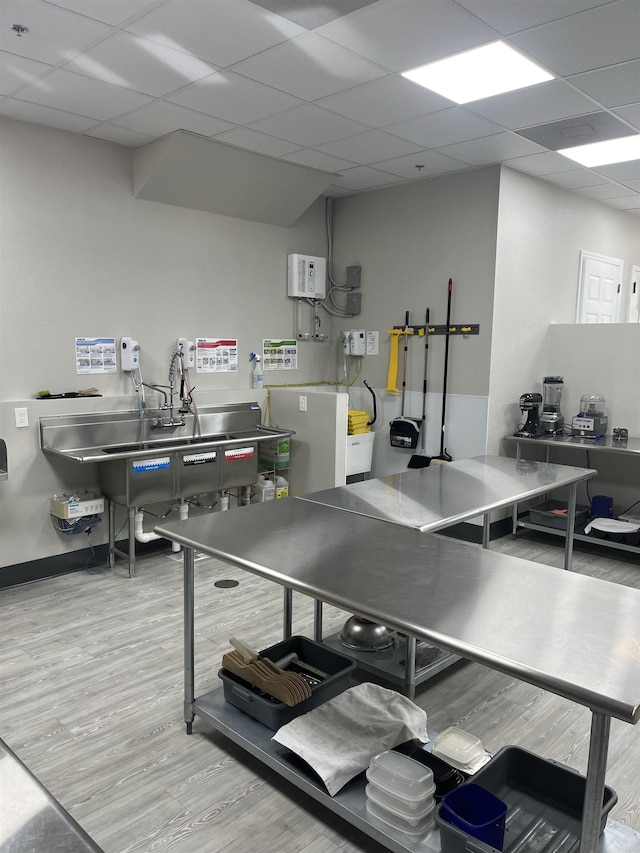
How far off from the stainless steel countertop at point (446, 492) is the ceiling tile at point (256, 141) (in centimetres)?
229

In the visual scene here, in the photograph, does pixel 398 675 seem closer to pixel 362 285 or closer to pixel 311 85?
pixel 311 85

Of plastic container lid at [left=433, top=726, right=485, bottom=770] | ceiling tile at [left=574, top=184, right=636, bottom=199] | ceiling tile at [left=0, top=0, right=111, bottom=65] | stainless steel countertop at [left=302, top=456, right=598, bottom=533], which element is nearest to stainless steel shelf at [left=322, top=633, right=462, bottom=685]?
plastic container lid at [left=433, top=726, right=485, bottom=770]

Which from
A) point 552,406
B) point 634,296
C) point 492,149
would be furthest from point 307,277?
point 634,296

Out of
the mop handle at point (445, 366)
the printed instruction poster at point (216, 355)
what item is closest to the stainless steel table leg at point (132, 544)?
the printed instruction poster at point (216, 355)

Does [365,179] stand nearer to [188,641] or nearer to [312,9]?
[312,9]

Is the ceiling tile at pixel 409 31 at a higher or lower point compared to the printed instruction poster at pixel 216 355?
higher

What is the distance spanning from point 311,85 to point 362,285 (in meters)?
2.49

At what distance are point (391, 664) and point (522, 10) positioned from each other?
271 centimetres

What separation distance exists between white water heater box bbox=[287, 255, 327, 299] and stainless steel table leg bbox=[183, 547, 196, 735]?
342 centimetres

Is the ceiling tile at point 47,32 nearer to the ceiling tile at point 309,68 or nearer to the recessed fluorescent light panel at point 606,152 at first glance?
the ceiling tile at point 309,68

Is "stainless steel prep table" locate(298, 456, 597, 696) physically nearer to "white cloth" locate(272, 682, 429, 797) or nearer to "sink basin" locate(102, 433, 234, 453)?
"white cloth" locate(272, 682, 429, 797)

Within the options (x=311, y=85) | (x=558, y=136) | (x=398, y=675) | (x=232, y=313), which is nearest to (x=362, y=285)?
(x=232, y=313)

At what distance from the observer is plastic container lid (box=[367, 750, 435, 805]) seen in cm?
182

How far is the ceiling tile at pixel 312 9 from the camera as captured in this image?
2379 mm
